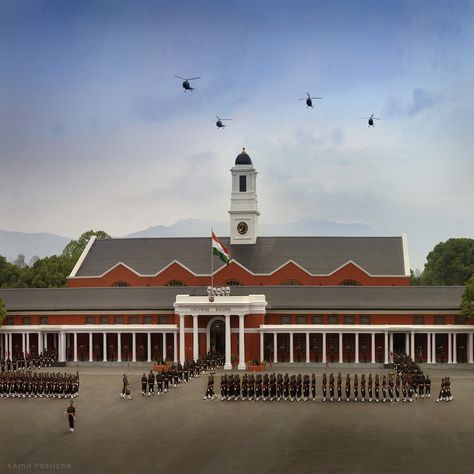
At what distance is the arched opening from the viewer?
91.3 m

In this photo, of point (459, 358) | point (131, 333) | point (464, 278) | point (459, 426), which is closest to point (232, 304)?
point (131, 333)

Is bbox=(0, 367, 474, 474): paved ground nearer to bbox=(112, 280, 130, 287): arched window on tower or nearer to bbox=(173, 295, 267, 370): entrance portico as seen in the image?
bbox=(173, 295, 267, 370): entrance portico

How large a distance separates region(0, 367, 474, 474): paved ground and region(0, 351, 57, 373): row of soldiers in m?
18.0

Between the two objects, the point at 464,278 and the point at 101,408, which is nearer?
the point at 101,408

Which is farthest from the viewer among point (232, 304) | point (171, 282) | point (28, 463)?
point (171, 282)

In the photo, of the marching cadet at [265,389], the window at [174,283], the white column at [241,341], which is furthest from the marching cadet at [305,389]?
the window at [174,283]

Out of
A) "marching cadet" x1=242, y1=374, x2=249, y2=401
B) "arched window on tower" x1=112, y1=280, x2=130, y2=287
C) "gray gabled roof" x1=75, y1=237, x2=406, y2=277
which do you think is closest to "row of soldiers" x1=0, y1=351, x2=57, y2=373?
"arched window on tower" x1=112, y1=280, x2=130, y2=287

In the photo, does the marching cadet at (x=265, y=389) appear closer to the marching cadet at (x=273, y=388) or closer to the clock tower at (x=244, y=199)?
the marching cadet at (x=273, y=388)

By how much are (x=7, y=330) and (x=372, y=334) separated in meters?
33.6

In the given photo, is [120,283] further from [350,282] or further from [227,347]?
[227,347]

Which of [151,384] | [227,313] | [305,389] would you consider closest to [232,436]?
[305,389]

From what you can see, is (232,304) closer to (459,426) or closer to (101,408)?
(101,408)

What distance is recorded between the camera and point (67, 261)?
140375 mm

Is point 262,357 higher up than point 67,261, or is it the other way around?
point 67,261
